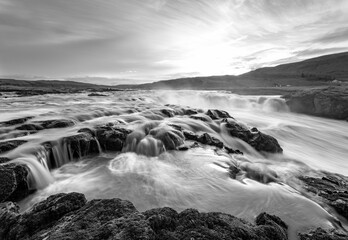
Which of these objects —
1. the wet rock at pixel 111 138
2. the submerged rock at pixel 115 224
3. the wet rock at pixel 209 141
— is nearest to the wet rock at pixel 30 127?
the wet rock at pixel 111 138

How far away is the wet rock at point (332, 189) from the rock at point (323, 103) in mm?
15922

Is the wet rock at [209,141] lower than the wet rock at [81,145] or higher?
lower

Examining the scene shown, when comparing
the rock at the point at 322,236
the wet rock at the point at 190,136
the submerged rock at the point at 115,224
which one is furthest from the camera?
the wet rock at the point at 190,136

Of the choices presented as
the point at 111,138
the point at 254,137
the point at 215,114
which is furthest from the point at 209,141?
the point at 215,114

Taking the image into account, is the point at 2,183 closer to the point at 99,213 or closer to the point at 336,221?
the point at 99,213

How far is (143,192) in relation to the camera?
6023mm

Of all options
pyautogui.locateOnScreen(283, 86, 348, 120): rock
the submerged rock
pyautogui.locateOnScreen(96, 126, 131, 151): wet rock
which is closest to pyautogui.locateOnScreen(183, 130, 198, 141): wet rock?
pyautogui.locateOnScreen(96, 126, 131, 151): wet rock

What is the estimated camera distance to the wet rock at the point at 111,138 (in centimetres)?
903

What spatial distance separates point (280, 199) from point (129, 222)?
4.63 metres

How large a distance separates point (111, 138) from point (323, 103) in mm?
21587

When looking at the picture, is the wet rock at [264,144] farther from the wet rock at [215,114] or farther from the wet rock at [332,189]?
the wet rock at [215,114]

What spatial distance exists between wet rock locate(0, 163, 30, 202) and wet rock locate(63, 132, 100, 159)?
2217 mm

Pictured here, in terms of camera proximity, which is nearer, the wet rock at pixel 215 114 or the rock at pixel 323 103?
the wet rock at pixel 215 114

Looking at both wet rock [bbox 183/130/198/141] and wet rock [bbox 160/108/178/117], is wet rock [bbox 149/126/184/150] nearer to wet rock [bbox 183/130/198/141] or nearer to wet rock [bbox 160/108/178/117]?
wet rock [bbox 183/130/198/141]
